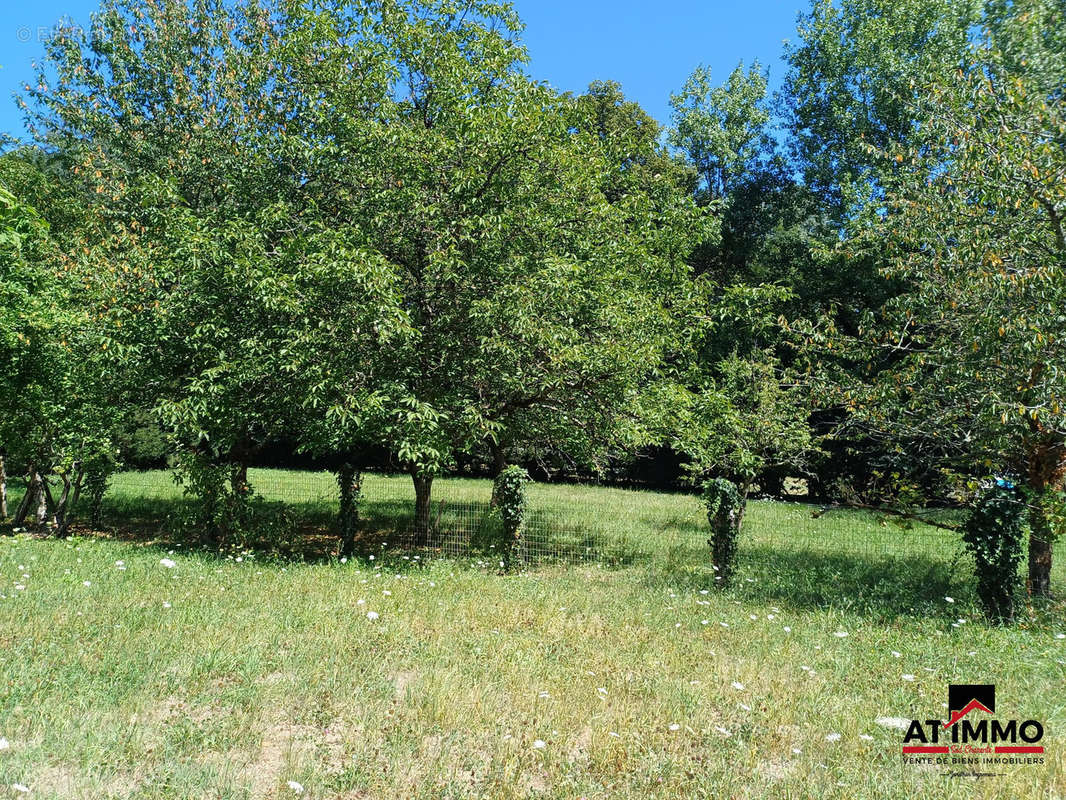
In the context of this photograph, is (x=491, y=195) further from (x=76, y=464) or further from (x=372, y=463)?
(x=76, y=464)

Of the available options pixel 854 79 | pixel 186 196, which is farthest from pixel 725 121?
pixel 186 196

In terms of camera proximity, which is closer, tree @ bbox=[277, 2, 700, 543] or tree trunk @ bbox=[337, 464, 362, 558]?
tree @ bbox=[277, 2, 700, 543]

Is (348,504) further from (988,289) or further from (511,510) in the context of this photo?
(988,289)

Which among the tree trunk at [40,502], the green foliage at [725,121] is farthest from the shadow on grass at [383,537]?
the green foliage at [725,121]

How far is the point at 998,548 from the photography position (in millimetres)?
6402

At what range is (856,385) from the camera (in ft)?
27.2

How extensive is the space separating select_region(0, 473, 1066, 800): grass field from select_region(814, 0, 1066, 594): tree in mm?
1759

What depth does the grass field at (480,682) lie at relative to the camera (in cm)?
315

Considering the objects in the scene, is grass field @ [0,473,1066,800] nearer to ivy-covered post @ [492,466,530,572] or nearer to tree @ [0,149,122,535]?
ivy-covered post @ [492,466,530,572]

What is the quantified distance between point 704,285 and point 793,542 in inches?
176

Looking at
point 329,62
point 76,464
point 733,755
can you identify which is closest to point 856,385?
point 733,755

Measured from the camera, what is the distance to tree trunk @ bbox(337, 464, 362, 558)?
30.4ft

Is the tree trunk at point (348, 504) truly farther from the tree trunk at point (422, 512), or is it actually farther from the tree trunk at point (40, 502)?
the tree trunk at point (40, 502)

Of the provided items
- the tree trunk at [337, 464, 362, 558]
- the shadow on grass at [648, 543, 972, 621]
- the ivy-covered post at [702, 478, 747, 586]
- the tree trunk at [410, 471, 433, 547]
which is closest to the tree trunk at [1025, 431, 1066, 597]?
the shadow on grass at [648, 543, 972, 621]
